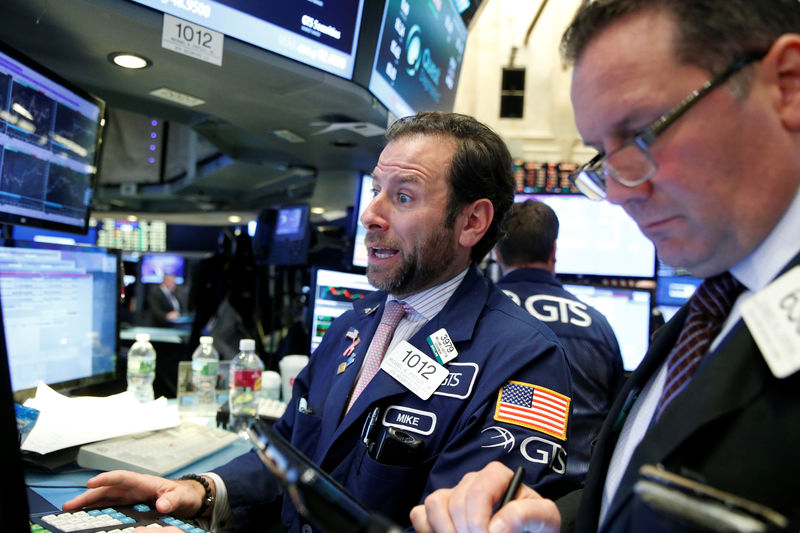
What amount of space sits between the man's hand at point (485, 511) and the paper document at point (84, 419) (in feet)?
3.35

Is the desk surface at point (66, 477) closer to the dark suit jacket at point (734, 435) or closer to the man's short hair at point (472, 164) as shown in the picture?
the man's short hair at point (472, 164)

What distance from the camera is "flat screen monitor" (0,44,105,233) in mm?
1398

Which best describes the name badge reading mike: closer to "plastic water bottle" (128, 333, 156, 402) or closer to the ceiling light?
"plastic water bottle" (128, 333, 156, 402)

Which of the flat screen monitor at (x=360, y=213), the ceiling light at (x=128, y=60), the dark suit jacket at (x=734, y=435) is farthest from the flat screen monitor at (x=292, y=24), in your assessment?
the dark suit jacket at (x=734, y=435)

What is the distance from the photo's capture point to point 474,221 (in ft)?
4.91

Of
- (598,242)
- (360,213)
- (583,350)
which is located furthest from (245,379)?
(598,242)

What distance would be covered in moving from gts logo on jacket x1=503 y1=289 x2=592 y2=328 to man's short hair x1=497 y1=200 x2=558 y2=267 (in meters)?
0.25

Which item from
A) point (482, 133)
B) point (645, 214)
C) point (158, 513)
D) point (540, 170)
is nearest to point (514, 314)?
point (482, 133)

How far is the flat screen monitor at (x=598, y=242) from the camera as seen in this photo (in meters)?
3.11

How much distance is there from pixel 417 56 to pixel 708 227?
2.19m

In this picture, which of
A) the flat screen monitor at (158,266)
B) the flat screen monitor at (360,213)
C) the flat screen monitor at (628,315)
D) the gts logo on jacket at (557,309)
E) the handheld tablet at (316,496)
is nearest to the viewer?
the handheld tablet at (316,496)

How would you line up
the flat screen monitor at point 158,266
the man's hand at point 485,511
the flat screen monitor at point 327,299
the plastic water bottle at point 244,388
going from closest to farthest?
the man's hand at point 485,511
the plastic water bottle at point 244,388
the flat screen monitor at point 327,299
the flat screen monitor at point 158,266

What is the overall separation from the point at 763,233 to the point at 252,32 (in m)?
1.63

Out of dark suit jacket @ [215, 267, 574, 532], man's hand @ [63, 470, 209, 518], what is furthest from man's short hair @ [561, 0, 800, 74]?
man's hand @ [63, 470, 209, 518]
